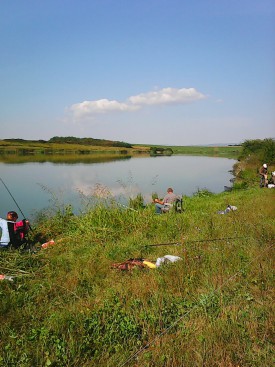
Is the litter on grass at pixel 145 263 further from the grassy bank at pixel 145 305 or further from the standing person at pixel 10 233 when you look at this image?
the standing person at pixel 10 233

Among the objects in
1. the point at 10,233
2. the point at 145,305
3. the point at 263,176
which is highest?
the point at 263,176

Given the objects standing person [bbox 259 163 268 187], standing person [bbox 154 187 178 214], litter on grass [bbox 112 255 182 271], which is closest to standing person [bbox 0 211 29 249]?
litter on grass [bbox 112 255 182 271]

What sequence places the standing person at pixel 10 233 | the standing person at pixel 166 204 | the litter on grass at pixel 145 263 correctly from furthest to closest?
1. the standing person at pixel 166 204
2. the standing person at pixel 10 233
3. the litter on grass at pixel 145 263

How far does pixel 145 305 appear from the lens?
3945 mm

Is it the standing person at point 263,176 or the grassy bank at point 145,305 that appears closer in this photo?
the grassy bank at point 145,305

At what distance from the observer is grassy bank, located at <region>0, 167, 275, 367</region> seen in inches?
120

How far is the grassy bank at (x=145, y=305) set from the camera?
3.04m

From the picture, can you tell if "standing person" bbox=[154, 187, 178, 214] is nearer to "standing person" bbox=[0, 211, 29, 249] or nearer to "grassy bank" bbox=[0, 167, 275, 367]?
"grassy bank" bbox=[0, 167, 275, 367]

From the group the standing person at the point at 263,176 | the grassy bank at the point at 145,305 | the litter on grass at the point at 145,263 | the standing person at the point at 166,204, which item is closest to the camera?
the grassy bank at the point at 145,305

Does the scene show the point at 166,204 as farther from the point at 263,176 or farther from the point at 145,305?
the point at 263,176

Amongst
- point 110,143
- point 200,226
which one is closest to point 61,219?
point 200,226

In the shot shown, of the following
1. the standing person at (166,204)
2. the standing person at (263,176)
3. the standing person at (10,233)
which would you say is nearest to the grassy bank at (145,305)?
the standing person at (10,233)

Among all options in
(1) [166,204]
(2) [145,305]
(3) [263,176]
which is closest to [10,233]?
(2) [145,305]

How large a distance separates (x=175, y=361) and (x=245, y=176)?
26296 millimetres
